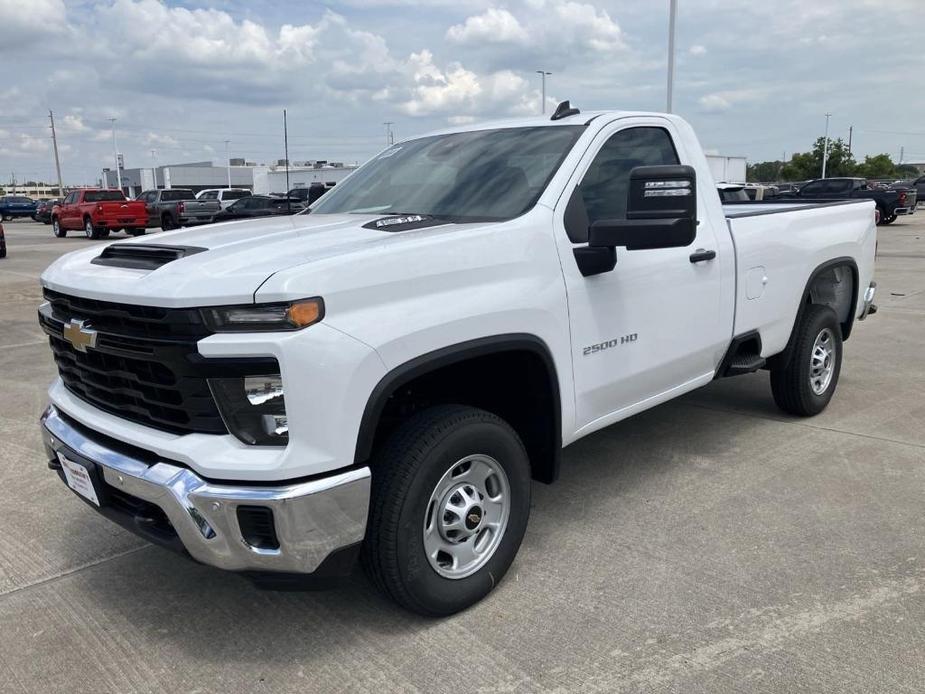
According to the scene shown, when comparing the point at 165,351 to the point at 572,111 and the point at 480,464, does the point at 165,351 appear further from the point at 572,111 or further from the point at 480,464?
the point at 572,111

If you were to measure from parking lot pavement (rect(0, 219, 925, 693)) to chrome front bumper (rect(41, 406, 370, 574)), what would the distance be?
0.52 metres

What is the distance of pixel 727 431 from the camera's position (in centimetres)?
534

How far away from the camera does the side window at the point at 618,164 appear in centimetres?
369

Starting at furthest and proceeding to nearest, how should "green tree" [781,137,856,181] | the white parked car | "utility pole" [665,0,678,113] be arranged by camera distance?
"green tree" [781,137,856,181] → the white parked car → "utility pole" [665,0,678,113]

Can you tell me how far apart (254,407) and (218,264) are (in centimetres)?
51

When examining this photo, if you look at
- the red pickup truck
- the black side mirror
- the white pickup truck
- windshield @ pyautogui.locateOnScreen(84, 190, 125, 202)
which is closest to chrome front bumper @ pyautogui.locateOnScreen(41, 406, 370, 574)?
the white pickup truck

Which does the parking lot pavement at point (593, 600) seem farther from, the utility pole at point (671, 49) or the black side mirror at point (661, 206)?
the utility pole at point (671, 49)

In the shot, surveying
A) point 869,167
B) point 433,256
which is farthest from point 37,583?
point 869,167

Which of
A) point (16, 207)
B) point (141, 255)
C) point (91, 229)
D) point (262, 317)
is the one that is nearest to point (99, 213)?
Answer: point (91, 229)

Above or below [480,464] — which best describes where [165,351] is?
above

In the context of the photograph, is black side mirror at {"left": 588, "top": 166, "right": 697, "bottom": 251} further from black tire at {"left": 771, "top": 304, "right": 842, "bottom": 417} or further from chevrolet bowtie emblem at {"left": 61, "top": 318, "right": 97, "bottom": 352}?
black tire at {"left": 771, "top": 304, "right": 842, "bottom": 417}

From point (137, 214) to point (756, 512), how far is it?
28308 mm

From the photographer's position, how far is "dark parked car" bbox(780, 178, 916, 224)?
1033 inches

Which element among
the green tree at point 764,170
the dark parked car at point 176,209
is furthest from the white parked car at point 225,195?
the green tree at point 764,170
